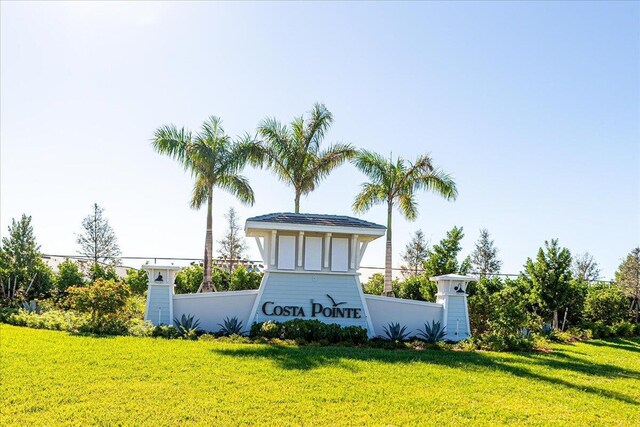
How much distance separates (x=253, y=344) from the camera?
467 inches

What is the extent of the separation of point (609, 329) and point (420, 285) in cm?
668

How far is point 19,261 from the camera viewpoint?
18031 mm

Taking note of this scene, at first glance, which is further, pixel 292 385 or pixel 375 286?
pixel 375 286

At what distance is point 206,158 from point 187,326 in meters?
6.76

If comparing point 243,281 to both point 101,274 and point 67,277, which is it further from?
point 67,277

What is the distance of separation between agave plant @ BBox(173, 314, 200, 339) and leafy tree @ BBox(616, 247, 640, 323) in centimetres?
1809

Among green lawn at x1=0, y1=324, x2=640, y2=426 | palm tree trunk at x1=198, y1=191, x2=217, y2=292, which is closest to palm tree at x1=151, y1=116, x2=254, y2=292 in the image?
palm tree trunk at x1=198, y1=191, x2=217, y2=292

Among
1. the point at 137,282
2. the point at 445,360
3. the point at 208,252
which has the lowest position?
the point at 445,360

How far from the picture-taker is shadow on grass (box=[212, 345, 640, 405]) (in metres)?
9.31

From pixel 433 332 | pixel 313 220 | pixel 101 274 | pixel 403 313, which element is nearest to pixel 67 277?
pixel 101 274

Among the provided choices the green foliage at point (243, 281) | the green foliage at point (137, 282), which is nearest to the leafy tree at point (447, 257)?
the green foliage at point (243, 281)

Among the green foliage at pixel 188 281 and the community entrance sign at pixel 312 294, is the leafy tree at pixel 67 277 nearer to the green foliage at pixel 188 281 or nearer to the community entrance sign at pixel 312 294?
the green foliage at pixel 188 281

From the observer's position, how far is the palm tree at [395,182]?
19.7 m

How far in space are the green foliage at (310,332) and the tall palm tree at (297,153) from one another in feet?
23.6
